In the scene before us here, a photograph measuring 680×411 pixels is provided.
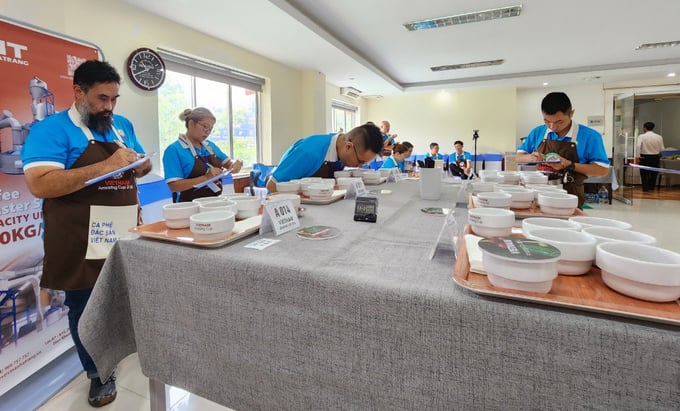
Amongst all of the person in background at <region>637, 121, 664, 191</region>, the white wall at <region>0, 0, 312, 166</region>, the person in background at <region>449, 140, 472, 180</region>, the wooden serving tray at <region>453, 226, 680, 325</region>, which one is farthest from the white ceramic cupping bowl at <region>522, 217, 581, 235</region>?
the person in background at <region>637, 121, 664, 191</region>

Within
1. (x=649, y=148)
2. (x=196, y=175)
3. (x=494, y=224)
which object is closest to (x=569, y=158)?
(x=494, y=224)

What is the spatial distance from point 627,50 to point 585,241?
754cm

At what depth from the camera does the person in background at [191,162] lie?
2152mm

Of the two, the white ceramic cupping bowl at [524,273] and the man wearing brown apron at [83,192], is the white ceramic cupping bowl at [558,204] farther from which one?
the man wearing brown apron at [83,192]

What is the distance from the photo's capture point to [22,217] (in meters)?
1.76

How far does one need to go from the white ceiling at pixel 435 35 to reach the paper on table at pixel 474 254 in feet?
11.5

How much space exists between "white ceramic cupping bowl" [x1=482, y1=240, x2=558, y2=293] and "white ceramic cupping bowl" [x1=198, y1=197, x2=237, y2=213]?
0.77m

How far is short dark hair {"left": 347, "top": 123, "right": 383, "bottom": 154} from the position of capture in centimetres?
204

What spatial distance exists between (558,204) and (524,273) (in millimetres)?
664

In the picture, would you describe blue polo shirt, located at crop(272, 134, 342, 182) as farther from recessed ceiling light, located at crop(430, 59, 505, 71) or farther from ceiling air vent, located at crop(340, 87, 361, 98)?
ceiling air vent, located at crop(340, 87, 361, 98)

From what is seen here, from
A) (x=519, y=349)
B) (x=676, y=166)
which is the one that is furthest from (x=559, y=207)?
(x=676, y=166)

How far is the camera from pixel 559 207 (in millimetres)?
1048

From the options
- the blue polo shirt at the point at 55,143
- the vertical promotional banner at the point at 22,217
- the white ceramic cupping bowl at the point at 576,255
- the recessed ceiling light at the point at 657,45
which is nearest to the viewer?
the white ceramic cupping bowl at the point at 576,255

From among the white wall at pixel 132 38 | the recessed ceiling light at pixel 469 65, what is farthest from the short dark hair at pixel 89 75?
the recessed ceiling light at pixel 469 65
